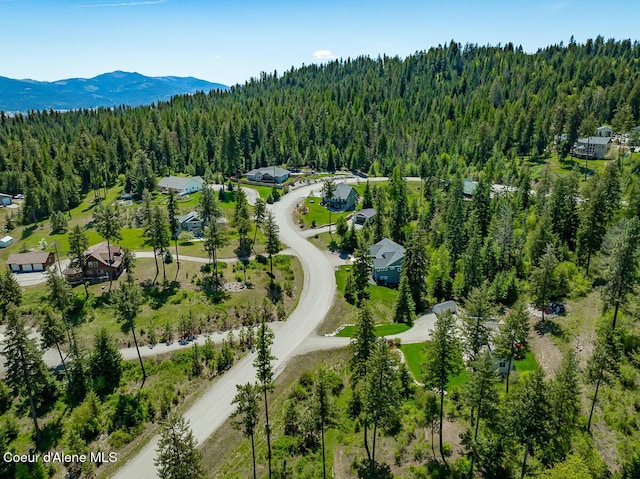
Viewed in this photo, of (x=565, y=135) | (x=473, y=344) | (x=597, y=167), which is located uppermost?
(x=565, y=135)

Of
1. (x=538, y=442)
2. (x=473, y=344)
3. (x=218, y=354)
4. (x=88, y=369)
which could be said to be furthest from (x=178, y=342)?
(x=538, y=442)

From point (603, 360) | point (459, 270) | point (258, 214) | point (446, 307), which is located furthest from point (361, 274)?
point (603, 360)

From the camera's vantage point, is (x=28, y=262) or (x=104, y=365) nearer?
(x=104, y=365)

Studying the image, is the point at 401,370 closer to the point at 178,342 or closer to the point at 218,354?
the point at 218,354

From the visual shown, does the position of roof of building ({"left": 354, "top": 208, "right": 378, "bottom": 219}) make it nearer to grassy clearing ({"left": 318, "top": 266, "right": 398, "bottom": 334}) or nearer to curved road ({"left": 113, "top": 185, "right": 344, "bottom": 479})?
curved road ({"left": 113, "top": 185, "right": 344, "bottom": 479})

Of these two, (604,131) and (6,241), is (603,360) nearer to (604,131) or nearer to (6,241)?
(6,241)

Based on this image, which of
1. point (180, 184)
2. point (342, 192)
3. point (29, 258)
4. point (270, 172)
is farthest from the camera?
point (270, 172)

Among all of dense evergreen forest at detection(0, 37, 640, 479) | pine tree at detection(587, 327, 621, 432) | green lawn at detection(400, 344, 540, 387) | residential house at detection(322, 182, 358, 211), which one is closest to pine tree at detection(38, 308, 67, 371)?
dense evergreen forest at detection(0, 37, 640, 479)
